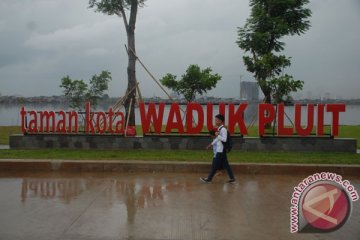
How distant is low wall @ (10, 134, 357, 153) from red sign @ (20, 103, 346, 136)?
22 cm

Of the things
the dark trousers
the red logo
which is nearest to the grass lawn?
the dark trousers

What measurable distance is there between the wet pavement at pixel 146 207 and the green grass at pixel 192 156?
4.82 feet

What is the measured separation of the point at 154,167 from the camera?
10891mm

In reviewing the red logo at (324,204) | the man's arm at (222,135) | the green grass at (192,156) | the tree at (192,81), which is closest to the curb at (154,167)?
the green grass at (192,156)

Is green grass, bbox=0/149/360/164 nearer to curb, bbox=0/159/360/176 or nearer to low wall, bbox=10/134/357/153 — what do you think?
low wall, bbox=10/134/357/153

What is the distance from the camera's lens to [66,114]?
14.8m

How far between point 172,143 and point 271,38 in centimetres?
940

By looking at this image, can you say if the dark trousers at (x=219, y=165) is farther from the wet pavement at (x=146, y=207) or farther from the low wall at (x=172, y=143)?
the low wall at (x=172, y=143)

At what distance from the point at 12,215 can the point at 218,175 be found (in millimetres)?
5173

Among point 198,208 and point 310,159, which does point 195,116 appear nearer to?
point 310,159

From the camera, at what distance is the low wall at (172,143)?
14.3 metres

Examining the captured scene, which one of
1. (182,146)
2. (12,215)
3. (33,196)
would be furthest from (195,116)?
(12,215)

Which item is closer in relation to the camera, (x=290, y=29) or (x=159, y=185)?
(x=159, y=185)

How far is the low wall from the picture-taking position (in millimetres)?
14320
